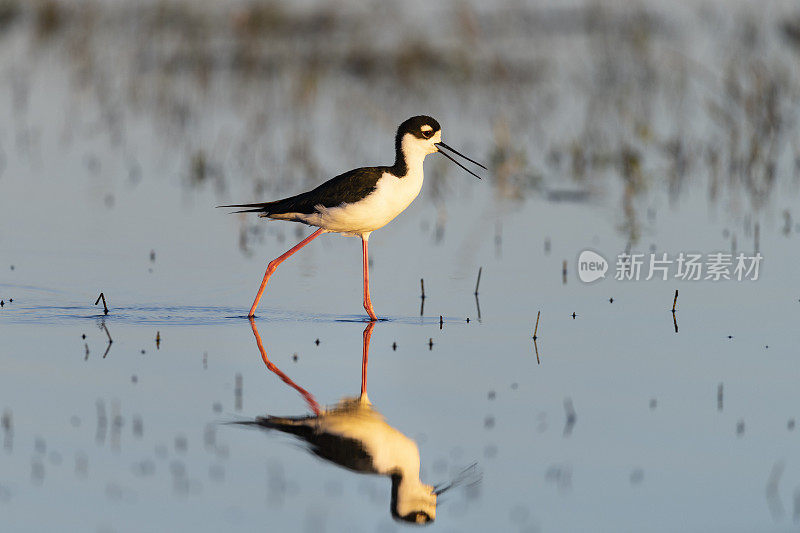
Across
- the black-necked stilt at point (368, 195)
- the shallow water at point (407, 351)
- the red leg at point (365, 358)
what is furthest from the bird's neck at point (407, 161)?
the red leg at point (365, 358)

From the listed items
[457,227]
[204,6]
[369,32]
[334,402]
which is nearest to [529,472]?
[334,402]

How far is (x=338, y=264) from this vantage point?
785cm

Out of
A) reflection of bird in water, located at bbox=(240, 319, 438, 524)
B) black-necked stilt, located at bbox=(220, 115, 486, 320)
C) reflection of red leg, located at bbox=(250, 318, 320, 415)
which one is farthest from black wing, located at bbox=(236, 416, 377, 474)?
black-necked stilt, located at bbox=(220, 115, 486, 320)

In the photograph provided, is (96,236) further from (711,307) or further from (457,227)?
(711,307)

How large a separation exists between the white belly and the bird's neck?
0.6 inches

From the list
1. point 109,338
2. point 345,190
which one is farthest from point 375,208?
point 109,338

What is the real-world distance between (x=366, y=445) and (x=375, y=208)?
2293 mm

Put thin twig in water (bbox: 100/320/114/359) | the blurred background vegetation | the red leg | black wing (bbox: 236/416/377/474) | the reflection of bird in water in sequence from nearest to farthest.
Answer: the reflection of bird in water
black wing (bbox: 236/416/377/474)
the red leg
thin twig in water (bbox: 100/320/114/359)
the blurred background vegetation

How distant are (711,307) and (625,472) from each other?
258cm

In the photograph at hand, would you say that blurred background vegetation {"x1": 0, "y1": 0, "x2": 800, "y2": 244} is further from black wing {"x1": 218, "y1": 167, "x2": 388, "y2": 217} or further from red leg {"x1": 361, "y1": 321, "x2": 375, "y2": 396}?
red leg {"x1": 361, "y1": 321, "x2": 375, "y2": 396}

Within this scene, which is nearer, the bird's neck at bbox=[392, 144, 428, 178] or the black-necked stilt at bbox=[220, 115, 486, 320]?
the black-necked stilt at bbox=[220, 115, 486, 320]

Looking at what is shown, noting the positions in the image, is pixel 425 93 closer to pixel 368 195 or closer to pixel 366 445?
pixel 368 195

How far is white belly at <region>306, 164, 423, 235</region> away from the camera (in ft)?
21.4

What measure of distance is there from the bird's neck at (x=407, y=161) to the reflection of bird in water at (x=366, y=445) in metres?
1.87
